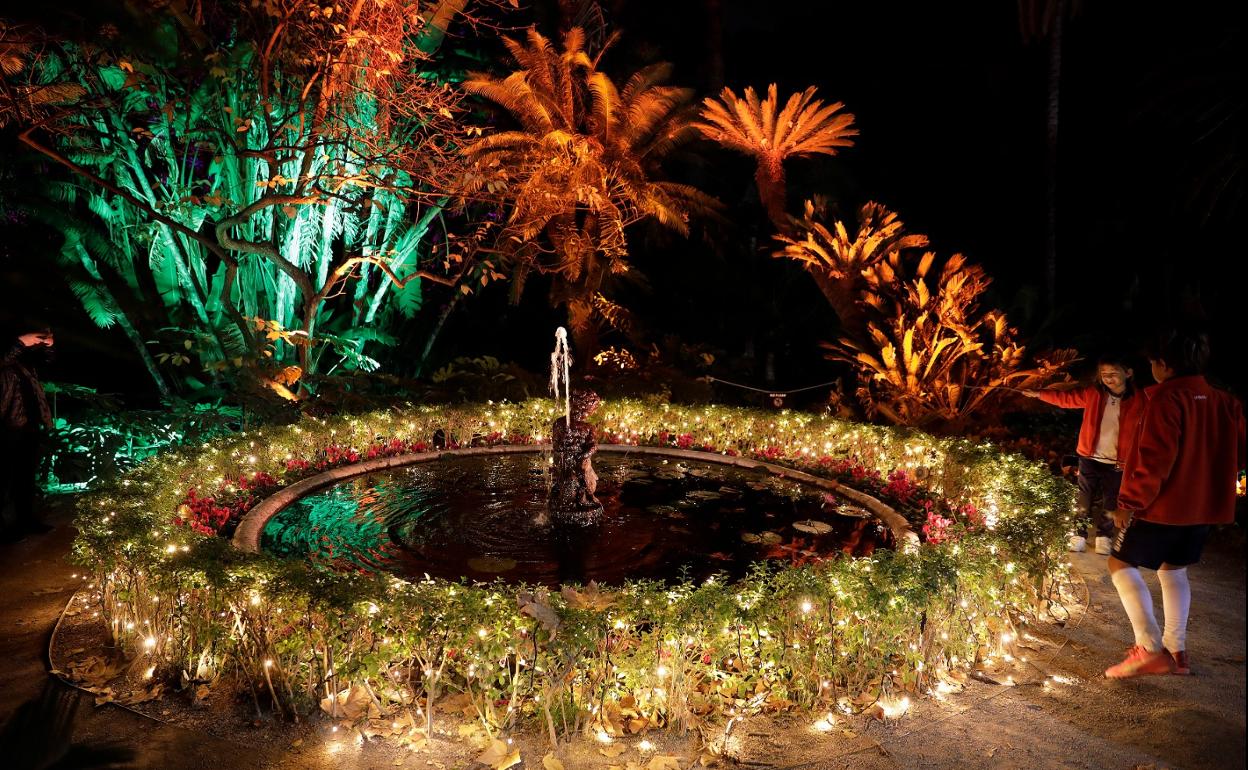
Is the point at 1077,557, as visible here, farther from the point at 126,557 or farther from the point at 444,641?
the point at 126,557

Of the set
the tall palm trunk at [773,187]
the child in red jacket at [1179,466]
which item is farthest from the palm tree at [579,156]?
the child in red jacket at [1179,466]

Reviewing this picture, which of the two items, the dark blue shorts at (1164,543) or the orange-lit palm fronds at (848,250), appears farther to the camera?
the orange-lit palm fronds at (848,250)

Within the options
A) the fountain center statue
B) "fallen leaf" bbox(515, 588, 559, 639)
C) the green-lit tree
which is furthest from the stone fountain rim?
the fountain center statue

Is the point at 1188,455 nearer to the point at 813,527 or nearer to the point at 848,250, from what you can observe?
the point at 813,527

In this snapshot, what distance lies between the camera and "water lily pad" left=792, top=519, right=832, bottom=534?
8.70 meters

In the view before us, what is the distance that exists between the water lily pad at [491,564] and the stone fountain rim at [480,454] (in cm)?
200

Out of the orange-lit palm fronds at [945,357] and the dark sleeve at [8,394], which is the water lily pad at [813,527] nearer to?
the orange-lit palm fronds at [945,357]

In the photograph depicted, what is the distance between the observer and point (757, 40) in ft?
92.3

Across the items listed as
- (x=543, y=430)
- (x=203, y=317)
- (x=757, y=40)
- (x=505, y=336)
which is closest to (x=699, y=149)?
(x=505, y=336)

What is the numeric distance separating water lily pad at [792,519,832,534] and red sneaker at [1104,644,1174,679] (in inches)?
144

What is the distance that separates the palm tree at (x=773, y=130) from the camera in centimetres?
1709

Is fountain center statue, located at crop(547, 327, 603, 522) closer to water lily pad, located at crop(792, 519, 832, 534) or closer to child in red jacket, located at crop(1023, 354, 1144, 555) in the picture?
water lily pad, located at crop(792, 519, 832, 534)

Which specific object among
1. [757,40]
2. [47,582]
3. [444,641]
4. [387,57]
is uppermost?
[757,40]

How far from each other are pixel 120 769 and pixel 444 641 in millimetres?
1740
